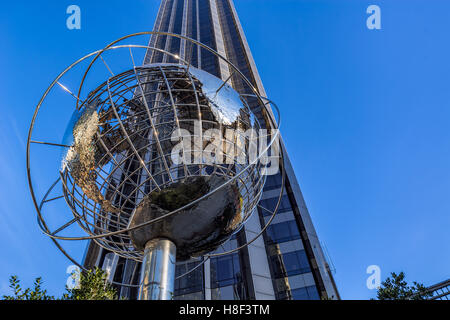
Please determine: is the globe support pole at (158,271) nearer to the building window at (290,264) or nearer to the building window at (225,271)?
the building window at (225,271)

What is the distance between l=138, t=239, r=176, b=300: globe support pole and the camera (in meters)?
3.05

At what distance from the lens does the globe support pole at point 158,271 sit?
10.00 feet

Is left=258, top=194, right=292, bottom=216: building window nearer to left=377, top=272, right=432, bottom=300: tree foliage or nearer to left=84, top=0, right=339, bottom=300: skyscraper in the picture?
left=84, top=0, right=339, bottom=300: skyscraper

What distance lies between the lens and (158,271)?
10.4ft

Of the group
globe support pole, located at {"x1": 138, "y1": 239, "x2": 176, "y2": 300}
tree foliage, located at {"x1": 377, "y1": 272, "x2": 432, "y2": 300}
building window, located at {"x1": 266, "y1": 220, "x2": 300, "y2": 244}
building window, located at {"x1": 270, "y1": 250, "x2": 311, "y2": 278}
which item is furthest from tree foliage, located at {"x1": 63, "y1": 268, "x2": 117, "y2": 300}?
building window, located at {"x1": 266, "y1": 220, "x2": 300, "y2": 244}

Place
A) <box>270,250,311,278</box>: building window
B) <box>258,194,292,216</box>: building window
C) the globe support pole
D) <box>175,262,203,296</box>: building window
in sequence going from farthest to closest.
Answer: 1. <box>258,194,292,216</box>: building window
2. <box>270,250,311,278</box>: building window
3. <box>175,262,203,296</box>: building window
4. the globe support pole

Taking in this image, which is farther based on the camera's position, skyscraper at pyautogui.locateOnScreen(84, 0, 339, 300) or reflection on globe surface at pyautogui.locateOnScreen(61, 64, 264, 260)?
skyscraper at pyautogui.locateOnScreen(84, 0, 339, 300)

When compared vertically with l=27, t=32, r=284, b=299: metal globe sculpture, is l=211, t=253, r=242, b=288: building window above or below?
above

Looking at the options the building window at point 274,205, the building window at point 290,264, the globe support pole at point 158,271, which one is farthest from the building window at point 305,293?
the globe support pole at point 158,271

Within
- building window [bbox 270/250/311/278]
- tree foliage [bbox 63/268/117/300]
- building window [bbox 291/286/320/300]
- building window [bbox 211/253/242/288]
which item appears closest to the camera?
tree foliage [bbox 63/268/117/300]

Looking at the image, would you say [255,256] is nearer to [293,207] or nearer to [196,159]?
[293,207]
